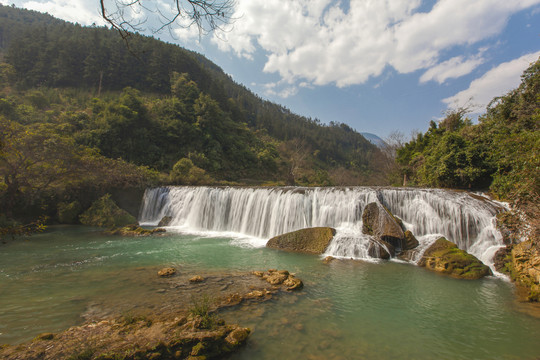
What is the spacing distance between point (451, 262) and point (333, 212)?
540 centimetres

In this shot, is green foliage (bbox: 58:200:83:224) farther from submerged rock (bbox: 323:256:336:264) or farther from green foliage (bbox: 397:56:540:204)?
green foliage (bbox: 397:56:540:204)

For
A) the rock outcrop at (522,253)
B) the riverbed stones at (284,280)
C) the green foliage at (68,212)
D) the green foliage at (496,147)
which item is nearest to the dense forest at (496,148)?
the green foliage at (496,147)

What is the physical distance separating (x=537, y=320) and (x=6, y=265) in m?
14.9

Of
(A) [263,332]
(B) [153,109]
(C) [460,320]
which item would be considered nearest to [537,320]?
(C) [460,320]

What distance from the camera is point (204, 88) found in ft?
167

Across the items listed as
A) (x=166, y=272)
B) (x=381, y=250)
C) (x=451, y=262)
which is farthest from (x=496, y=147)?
(x=166, y=272)

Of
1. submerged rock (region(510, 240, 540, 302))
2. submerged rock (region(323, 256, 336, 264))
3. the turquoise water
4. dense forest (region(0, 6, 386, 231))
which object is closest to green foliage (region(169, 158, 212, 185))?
dense forest (region(0, 6, 386, 231))

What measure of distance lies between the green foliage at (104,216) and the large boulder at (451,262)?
1748cm

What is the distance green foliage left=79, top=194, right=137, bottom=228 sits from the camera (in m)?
15.7

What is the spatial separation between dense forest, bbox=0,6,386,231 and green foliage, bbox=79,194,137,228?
101 centimetres

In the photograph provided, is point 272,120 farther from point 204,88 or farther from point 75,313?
point 75,313

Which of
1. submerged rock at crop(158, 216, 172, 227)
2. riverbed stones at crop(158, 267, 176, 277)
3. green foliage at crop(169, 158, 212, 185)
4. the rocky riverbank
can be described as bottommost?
submerged rock at crop(158, 216, 172, 227)

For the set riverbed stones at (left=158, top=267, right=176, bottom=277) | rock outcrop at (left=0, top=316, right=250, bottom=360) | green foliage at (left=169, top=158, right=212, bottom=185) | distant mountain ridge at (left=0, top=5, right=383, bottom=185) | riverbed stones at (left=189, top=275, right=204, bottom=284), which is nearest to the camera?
rock outcrop at (left=0, top=316, right=250, bottom=360)

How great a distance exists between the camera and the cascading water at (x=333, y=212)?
375 inches
